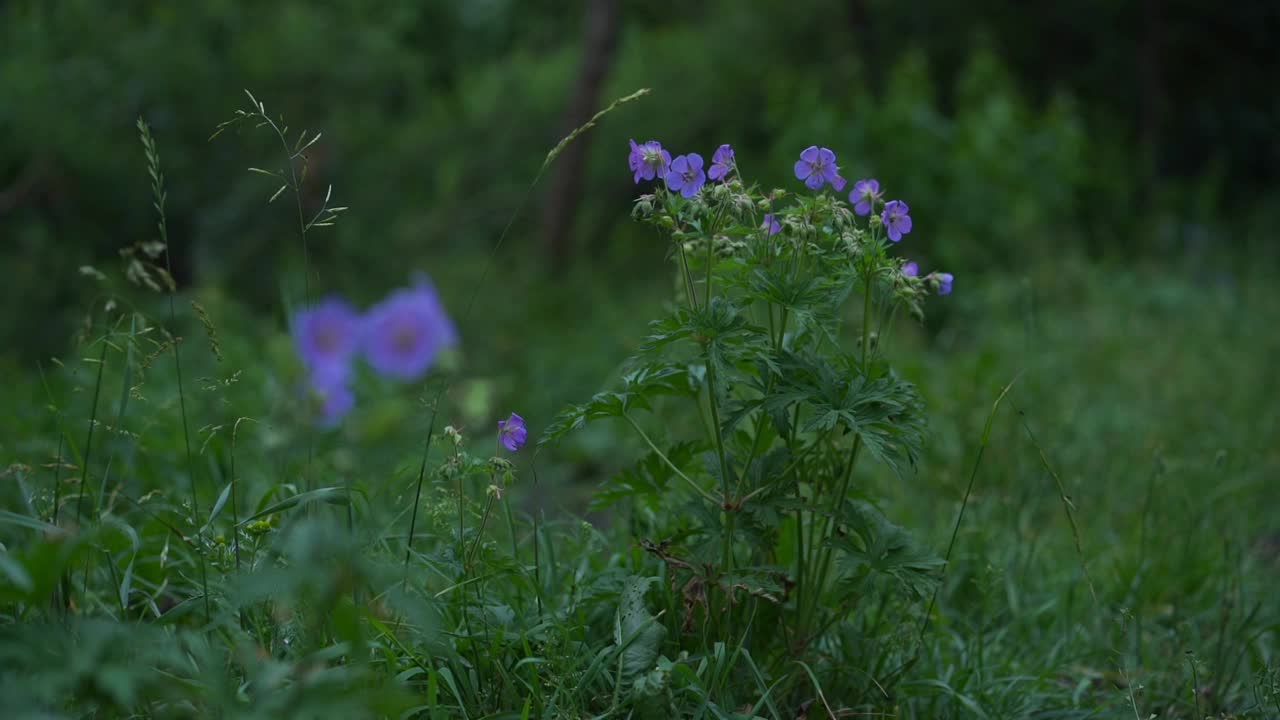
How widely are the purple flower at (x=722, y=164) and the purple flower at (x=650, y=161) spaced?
73mm

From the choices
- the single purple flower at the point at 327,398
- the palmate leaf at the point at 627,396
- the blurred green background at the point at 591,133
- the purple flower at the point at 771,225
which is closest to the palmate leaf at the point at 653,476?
the palmate leaf at the point at 627,396

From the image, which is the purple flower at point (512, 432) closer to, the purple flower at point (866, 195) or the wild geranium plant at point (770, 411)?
the wild geranium plant at point (770, 411)

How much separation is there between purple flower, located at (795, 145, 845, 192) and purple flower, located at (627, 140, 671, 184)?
9.2 inches

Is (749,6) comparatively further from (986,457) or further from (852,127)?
(986,457)

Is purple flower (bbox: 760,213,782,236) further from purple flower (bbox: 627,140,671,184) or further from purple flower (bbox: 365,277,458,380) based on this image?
purple flower (bbox: 365,277,458,380)

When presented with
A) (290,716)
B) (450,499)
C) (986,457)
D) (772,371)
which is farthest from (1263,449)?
(290,716)

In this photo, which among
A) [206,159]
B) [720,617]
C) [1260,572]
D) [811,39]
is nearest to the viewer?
[720,617]

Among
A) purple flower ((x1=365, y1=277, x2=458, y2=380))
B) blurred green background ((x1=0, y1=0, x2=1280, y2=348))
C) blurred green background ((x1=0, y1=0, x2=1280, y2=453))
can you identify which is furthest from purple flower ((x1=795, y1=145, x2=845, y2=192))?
blurred green background ((x1=0, y1=0, x2=1280, y2=348))

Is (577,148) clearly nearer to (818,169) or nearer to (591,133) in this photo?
(591,133)

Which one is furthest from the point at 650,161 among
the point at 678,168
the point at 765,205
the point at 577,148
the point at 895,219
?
the point at 577,148

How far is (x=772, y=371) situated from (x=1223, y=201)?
899cm

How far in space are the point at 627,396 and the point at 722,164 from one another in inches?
15.4

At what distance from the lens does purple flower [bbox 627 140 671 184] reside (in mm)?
1548

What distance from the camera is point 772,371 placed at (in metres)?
1.49
